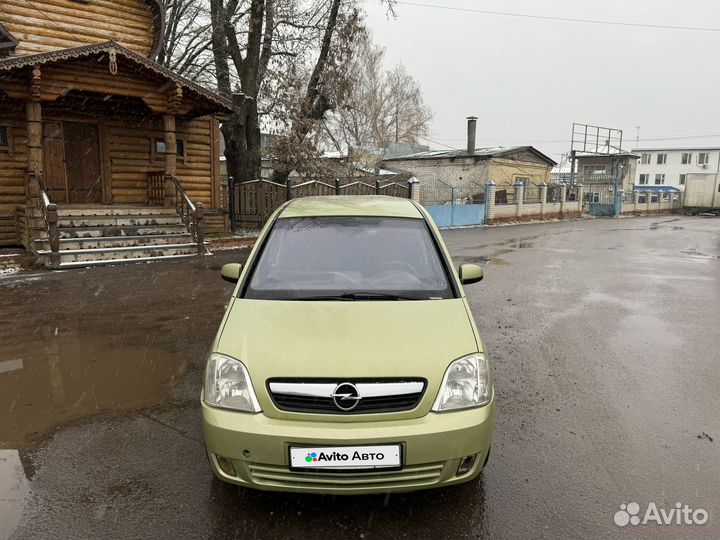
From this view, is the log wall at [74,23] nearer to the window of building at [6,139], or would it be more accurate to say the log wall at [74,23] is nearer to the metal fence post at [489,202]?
the window of building at [6,139]

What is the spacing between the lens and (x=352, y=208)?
4.03m

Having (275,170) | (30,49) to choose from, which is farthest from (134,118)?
(275,170)

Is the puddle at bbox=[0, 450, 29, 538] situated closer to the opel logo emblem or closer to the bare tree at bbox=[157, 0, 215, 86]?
the opel logo emblem

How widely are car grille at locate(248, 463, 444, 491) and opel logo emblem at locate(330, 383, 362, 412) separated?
303 millimetres

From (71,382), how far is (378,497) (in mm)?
3162

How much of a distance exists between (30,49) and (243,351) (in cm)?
1462

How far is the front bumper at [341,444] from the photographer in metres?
2.36

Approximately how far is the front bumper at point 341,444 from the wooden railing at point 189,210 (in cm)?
1078

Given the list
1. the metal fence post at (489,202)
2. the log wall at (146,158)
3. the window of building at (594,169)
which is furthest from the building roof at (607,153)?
the log wall at (146,158)

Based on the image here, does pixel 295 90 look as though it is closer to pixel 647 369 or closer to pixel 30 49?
pixel 30 49

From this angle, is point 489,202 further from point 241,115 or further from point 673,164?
point 673,164

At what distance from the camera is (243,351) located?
263cm

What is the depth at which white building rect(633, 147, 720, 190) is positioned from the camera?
6366 centimetres

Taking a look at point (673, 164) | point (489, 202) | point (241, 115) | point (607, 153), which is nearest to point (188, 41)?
point (241, 115)
